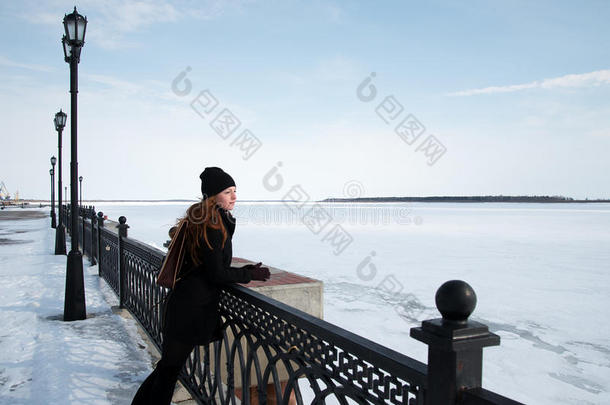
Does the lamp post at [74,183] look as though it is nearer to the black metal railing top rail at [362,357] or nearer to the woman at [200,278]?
the black metal railing top rail at [362,357]

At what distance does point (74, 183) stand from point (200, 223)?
519 cm

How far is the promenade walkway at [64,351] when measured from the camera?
13.0ft

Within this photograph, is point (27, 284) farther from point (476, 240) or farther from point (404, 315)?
point (476, 240)

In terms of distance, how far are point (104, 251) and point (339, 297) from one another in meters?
5.16

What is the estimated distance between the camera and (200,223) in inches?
101

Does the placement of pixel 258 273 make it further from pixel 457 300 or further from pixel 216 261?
pixel 457 300

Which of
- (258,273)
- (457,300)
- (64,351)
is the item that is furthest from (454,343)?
(64,351)

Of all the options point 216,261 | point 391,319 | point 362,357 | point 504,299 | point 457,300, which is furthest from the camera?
point 504,299

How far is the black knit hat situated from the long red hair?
0.20ft

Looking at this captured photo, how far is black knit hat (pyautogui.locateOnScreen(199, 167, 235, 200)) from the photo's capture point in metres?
2.73

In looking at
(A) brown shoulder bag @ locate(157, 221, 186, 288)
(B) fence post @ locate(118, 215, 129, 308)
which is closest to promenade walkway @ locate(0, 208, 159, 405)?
(B) fence post @ locate(118, 215, 129, 308)

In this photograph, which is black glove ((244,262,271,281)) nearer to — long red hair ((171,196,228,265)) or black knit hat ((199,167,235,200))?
long red hair ((171,196,228,265))

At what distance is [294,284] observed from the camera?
533 cm

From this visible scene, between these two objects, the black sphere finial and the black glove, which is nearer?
the black sphere finial
